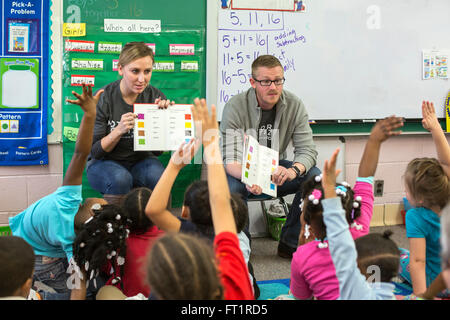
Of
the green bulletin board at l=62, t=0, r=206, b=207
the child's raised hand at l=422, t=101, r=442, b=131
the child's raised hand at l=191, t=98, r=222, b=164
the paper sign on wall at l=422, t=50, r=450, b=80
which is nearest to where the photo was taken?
the child's raised hand at l=191, t=98, r=222, b=164

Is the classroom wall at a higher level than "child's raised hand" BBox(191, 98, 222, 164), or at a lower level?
lower

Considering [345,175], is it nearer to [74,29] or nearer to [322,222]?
[322,222]

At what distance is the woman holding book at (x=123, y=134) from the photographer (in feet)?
9.00

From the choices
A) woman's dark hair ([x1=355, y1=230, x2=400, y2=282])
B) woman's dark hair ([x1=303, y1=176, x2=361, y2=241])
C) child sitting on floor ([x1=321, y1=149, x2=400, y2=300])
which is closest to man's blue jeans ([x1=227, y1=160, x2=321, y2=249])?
woman's dark hair ([x1=303, y1=176, x2=361, y2=241])

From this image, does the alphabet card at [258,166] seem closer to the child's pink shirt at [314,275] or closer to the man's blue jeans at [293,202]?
the man's blue jeans at [293,202]

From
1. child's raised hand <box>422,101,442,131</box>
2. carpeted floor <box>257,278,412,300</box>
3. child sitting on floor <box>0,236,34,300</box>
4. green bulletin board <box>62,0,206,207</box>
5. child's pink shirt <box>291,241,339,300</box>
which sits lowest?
carpeted floor <box>257,278,412,300</box>

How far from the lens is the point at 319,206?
5.44 ft

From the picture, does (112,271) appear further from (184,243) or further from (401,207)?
(401,207)

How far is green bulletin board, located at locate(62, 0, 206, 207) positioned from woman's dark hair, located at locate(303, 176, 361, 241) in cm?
173

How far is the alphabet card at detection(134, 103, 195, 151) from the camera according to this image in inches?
111

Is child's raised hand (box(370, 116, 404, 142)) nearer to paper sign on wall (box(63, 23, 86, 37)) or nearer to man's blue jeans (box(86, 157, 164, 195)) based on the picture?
man's blue jeans (box(86, 157, 164, 195))

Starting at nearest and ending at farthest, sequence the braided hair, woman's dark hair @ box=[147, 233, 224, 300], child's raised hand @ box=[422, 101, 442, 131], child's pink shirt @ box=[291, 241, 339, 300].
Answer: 1. woman's dark hair @ box=[147, 233, 224, 300]
2. child's pink shirt @ box=[291, 241, 339, 300]
3. the braided hair
4. child's raised hand @ box=[422, 101, 442, 131]

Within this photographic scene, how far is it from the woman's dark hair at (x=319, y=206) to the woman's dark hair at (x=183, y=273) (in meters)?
0.69

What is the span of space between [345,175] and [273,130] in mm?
1006
